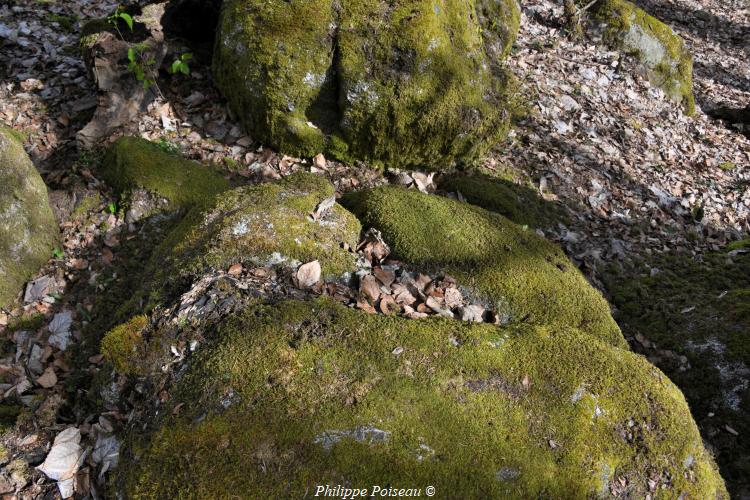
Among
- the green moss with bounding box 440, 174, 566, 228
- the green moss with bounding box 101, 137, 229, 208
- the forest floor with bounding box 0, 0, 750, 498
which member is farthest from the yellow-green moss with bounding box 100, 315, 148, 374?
the green moss with bounding box 440, 174, 566, 228

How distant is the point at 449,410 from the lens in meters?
2.45

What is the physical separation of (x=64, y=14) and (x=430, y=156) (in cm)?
593

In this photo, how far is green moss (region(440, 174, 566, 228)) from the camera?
17.7 feet

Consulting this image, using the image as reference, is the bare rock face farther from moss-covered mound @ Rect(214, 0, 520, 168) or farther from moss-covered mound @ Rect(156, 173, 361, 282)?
moss-covered mound @ Rect(156, 173, 361, 282)

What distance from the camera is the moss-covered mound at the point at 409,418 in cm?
219

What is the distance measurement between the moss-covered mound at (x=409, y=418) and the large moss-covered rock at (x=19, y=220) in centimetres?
267

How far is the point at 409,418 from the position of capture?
7.79 ft

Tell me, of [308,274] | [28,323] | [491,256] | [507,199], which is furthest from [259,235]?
[507,199]

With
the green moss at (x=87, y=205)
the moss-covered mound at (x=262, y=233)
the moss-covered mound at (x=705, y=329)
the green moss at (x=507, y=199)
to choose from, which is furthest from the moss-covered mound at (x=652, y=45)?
the green moss at (x=87, y=205)

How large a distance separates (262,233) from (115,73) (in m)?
3.57

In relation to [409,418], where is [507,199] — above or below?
below

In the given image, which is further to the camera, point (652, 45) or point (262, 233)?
point (652, 45)

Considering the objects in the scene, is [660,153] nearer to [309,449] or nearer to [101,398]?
[309,449]

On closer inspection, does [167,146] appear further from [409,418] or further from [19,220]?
[409,418]
